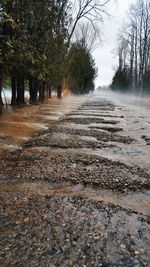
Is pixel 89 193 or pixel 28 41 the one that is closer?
pixel 89 193

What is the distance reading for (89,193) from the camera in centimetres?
143

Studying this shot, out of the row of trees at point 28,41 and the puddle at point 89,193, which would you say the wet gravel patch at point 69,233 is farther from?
the row of trees at point 28,41

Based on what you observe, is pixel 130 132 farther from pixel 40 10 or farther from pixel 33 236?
pixel 40 10

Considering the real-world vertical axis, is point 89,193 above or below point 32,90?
below

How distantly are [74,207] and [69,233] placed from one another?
9.6 inches

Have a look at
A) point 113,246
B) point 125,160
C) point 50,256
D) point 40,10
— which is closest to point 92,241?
point 113,246

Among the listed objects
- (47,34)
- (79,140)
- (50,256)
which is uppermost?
(47,34)

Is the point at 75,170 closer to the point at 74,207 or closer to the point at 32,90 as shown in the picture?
the point at 74,207

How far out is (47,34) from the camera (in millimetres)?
7090

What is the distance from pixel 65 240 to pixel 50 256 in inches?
4.5

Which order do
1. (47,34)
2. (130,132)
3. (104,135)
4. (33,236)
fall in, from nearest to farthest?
1. (33,236)
2. (104,135)
3. (130,132)
4. (47,34)

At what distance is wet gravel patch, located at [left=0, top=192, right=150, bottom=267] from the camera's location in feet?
2.82

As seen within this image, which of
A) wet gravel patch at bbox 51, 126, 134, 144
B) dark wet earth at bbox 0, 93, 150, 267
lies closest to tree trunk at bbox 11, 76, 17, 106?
wet gravel patch at bbox 51, 126, 134, 144

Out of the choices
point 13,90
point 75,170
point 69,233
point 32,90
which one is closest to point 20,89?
point 13,90
